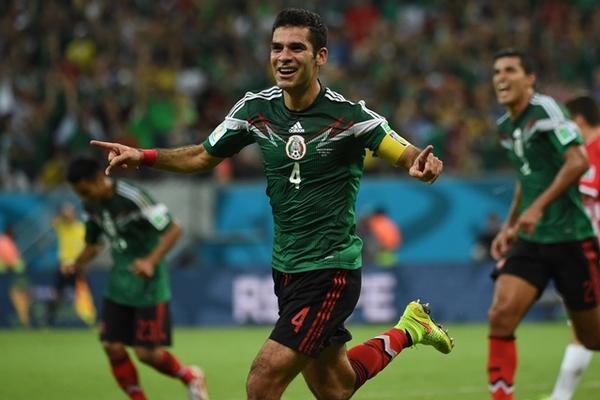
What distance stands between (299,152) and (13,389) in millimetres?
6211

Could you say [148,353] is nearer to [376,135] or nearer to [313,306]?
[313,306]

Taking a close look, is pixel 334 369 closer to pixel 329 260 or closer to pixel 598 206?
pixel 329 260

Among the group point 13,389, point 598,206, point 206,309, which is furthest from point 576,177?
point 206,309

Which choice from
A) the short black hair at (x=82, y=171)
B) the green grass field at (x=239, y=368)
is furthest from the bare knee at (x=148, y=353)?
the short black hair at (x=82, y=171)

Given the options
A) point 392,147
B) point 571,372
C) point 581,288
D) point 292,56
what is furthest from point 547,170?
point 292,56

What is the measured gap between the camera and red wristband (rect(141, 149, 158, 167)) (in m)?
7.30

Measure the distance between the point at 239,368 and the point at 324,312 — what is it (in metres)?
7.34

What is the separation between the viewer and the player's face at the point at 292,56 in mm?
7012

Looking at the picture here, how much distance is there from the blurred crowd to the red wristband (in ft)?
44.6

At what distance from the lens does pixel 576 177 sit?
8664 millimetres

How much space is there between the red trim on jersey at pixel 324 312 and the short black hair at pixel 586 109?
402 cm

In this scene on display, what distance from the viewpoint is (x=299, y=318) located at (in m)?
6.91

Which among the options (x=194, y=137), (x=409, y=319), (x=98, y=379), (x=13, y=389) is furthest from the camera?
(x=194, y=137)

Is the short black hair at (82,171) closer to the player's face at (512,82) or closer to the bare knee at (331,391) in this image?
the player's face at (512,82)
